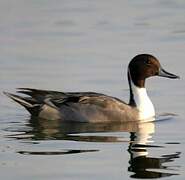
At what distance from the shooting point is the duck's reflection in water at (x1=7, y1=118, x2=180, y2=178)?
13.1m

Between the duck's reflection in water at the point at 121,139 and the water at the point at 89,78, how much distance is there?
0.01 m

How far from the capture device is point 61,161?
1335 cm

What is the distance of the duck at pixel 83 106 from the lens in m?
16.8

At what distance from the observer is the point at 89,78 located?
725 inches

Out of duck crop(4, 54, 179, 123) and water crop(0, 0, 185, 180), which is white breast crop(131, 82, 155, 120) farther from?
water crop(0, 0, 185, 180)

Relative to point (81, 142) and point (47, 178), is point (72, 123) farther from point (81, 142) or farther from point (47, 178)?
point (47, 178)

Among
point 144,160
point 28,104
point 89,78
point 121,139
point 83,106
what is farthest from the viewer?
point 89,78

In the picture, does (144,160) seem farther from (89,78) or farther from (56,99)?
(89,78)

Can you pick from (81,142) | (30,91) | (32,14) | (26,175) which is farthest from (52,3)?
(26,175)

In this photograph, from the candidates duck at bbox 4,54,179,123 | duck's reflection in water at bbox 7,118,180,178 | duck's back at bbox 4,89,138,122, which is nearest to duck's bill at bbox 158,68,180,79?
duck at bbox 4,54,179,123

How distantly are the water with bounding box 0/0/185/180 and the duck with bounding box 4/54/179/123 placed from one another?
0.23 m

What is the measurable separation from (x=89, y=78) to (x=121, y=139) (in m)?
3.41

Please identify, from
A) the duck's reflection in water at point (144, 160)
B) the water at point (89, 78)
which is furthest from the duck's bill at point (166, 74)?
the duck's reflection in water at point (144, 160)

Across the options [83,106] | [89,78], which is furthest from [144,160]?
[89,78]
